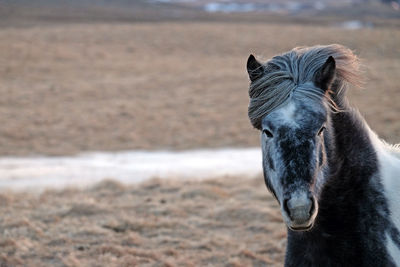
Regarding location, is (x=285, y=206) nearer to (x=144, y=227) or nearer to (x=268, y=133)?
(x=268, y=133)

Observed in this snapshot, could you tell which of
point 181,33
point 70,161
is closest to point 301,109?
point 70,161

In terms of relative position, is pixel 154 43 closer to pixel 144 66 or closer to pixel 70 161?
pixel 144 66

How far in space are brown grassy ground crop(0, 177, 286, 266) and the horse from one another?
103 inches

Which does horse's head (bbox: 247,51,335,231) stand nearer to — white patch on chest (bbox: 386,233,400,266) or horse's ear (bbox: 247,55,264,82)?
horse's ear (bbox: 247,55,264,82)

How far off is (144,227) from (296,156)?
4141mm

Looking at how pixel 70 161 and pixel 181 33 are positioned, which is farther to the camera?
pixel 181 33

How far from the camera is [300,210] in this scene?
2.64 meters

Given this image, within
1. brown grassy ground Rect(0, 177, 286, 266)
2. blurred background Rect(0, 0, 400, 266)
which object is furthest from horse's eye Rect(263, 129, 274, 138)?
brown grassy ground Rect(0, 177, 286, 266)

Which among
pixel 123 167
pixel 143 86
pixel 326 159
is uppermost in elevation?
pixel 326 159

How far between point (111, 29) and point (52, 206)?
34554 millimetres

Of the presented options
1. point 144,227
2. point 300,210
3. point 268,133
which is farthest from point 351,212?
point 144,227

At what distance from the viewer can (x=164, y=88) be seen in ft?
72.1

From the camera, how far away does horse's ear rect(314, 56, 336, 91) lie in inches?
119

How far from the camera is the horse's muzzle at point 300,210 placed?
8.65 ft
